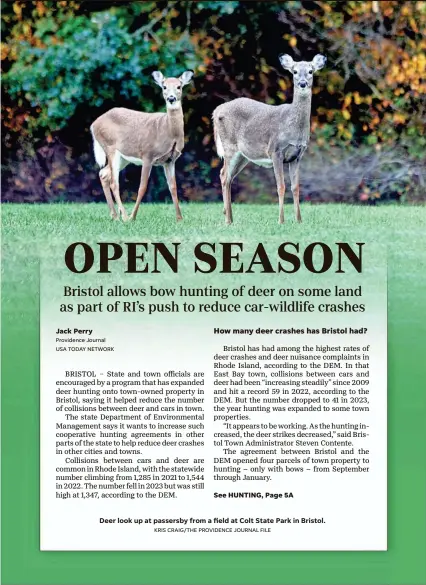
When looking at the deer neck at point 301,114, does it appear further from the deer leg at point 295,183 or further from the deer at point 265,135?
the deer leg at point 295,183

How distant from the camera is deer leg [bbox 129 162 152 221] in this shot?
27.0 ft

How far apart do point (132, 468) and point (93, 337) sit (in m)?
0.94

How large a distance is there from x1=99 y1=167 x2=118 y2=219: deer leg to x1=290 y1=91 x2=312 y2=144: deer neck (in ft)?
5.28

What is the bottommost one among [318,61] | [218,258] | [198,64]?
[218,258]

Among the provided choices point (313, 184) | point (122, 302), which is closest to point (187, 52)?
point (313, 184)

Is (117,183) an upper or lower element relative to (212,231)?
upper

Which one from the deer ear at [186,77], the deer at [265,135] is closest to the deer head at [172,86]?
the deer ear at [186,77]

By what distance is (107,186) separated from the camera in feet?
27.7

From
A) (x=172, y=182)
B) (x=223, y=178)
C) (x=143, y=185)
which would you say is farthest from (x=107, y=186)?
(x=223, y=178)

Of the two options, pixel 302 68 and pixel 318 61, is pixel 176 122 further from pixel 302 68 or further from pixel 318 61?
pixel 318 61

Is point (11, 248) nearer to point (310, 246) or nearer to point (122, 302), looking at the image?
point (122, 302)

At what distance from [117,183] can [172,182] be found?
1.53 feet

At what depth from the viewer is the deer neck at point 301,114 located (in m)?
7.93

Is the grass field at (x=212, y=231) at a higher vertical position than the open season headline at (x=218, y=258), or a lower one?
Result: higher
